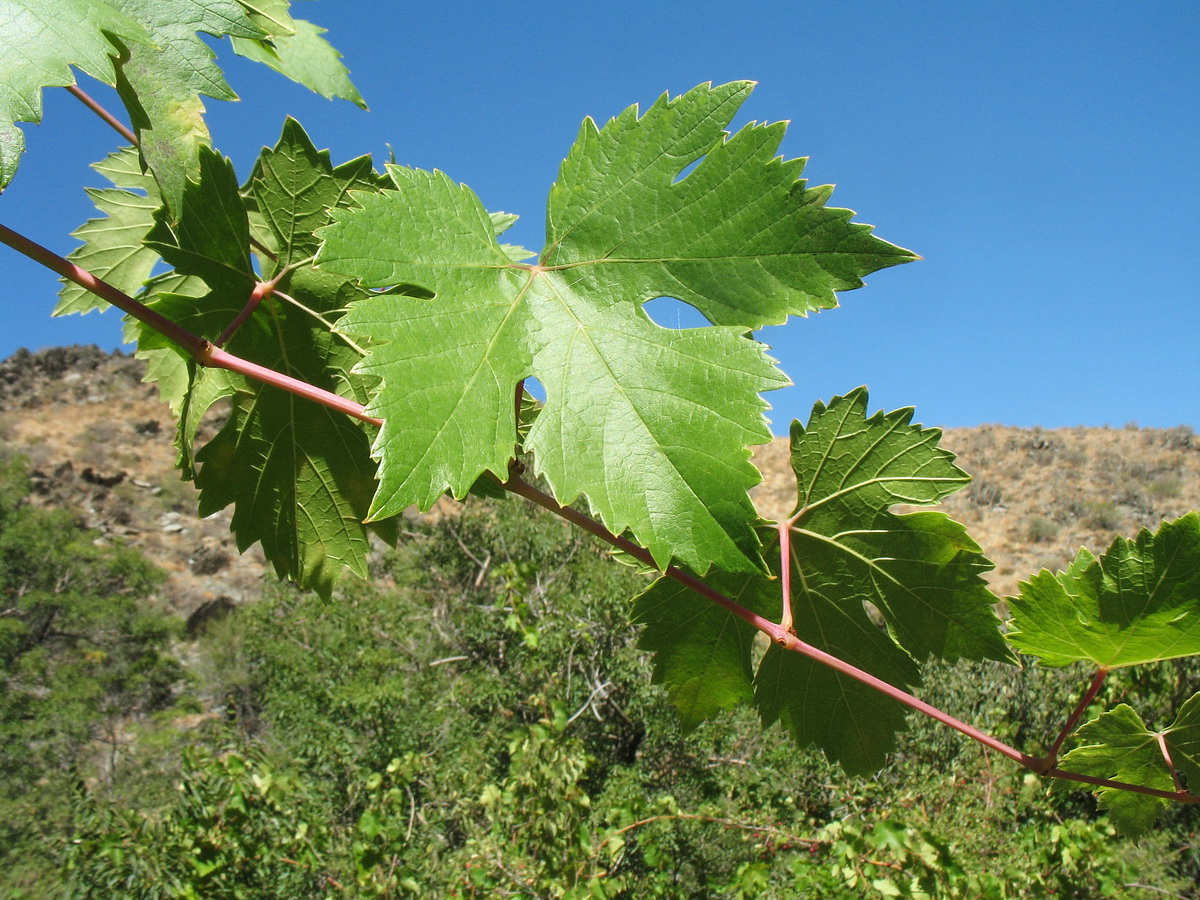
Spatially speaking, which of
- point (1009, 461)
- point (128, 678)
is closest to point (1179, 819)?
point (128, 678)

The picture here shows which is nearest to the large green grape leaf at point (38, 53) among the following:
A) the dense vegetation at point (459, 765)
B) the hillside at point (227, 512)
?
the dense vegetation at point (459, 765)

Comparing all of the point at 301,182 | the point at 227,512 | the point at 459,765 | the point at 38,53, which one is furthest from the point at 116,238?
the point at 227,512

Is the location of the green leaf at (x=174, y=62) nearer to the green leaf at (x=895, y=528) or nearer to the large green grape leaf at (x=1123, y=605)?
the green leaf at (x=895, y=528)

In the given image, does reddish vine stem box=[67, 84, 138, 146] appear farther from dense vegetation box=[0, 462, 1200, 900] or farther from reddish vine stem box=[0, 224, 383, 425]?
dense vegetation box=[0, 462, 1200, 900]

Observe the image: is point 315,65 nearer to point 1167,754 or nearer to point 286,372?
point 286,372

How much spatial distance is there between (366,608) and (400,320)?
30.0 feet

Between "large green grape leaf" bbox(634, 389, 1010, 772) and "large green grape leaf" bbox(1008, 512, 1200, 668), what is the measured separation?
0.23 feet

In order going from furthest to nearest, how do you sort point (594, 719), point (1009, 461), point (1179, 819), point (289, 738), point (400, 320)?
point (1009, 461), point (289, 738), point (594, 719), point (1179, 819), point (400, 320)

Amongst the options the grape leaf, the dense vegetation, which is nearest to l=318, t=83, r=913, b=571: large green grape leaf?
the grape leaf

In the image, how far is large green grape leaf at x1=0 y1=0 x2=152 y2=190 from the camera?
1.50ft

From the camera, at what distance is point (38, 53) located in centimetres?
47

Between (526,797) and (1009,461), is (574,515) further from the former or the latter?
(1009,461)

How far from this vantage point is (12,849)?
7.67m

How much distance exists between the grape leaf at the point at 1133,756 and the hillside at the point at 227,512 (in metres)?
14.2
